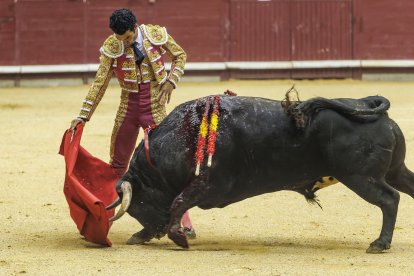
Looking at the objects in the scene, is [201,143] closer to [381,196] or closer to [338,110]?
[338,110]

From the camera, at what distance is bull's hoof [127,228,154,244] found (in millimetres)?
5422

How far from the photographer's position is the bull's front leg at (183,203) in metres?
5.20

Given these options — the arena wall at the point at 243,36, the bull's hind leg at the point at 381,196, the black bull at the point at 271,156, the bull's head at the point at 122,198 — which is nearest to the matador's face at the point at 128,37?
the black bull at the point at 271,156

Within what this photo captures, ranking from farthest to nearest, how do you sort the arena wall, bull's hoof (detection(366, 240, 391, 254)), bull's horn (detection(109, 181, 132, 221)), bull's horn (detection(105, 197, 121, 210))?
1. the arena wall
2. bull's horn (detection(105, 197, 121, 210))
3. bull's horn (detection(109, 181, 132, 221))
4. bull's hoof (detection(366, 240, 391, 254))

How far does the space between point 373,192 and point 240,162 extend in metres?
0.63

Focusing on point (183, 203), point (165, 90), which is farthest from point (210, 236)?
point (165, 90)

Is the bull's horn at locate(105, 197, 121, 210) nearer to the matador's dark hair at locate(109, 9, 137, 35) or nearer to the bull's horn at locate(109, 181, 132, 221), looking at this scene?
the bull's horn at locate(109, 181, 132, 221)

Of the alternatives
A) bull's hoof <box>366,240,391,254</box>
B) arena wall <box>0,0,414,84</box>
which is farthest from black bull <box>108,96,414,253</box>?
arena wall <box>0,0,414,84</box>

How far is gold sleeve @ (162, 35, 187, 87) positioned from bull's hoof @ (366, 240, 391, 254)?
1.28m

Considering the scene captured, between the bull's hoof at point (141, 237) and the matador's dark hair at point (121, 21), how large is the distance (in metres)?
0.97

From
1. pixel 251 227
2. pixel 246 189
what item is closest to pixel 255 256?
pixel 246 189

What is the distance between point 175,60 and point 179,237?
3.16ft

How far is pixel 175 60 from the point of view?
5648mm

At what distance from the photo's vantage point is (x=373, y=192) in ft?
16.9
